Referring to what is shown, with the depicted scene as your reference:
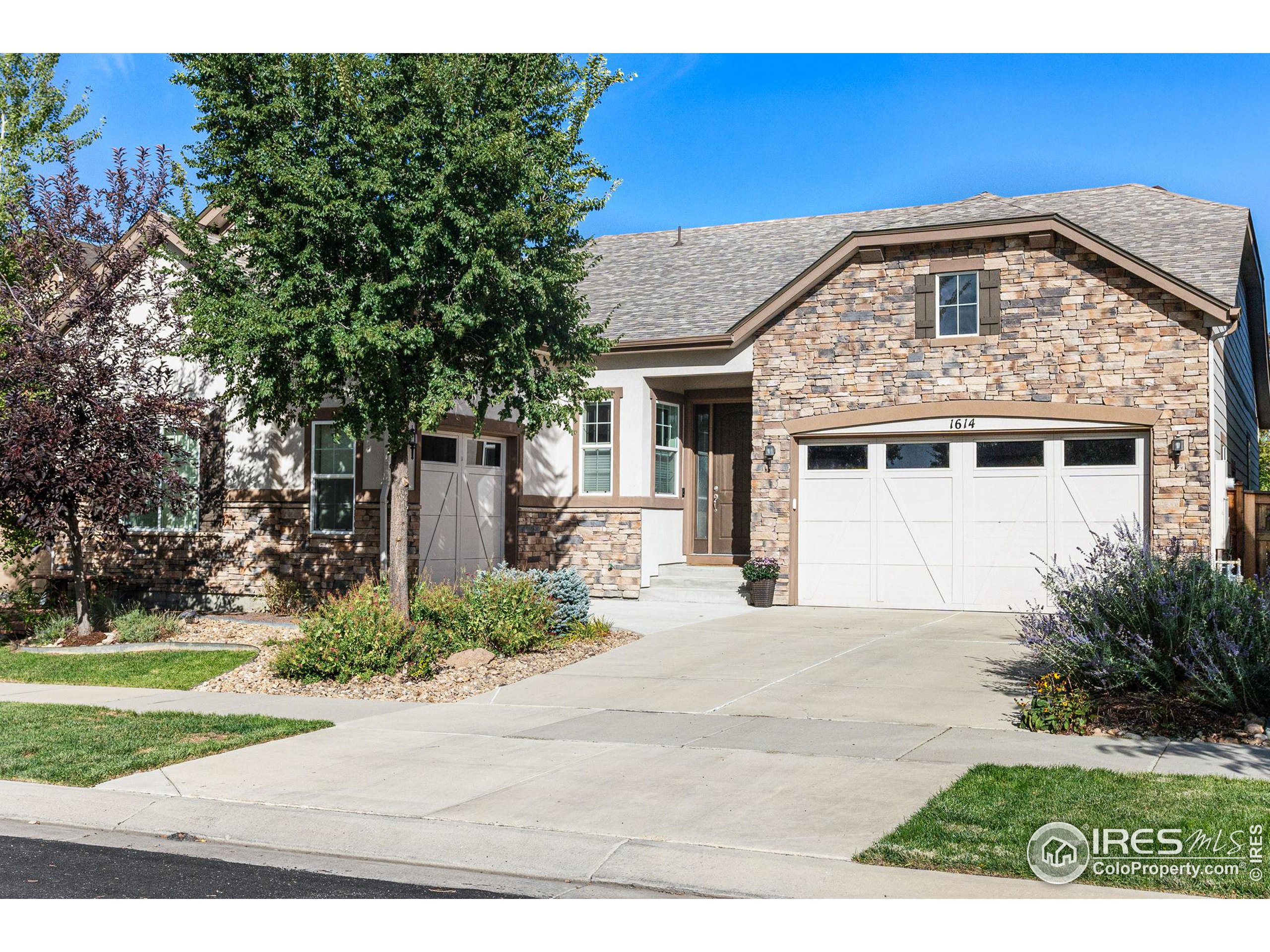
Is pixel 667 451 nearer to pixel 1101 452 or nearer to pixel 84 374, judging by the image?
pixel 1101 452

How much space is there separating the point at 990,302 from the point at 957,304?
0.49 meters

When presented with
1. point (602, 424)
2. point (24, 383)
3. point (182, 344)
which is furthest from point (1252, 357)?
point (24, 383)

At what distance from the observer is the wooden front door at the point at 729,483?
19.7 metres

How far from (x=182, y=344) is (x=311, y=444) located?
4244 millimetres

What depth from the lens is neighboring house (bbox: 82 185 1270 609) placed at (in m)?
15.7

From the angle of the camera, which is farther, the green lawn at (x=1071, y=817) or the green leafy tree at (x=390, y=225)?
the green leafy tree at (x=390, y=225)

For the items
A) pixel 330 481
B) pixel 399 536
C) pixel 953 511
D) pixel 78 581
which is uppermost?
pixel 330 481

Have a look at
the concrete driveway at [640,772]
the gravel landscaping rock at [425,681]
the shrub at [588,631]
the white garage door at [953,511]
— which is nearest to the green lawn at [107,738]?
the concrete driveway at [640,772]

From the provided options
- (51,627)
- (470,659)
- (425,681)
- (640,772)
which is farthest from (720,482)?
(640,772)

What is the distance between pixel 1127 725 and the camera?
8992 mm

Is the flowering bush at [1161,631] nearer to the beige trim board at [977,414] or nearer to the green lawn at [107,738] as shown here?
the beige trim board at [977,414]

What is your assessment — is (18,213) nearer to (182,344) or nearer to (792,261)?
(182,344)

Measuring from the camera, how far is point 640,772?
8.02m

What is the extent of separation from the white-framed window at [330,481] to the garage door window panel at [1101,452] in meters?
10.7
